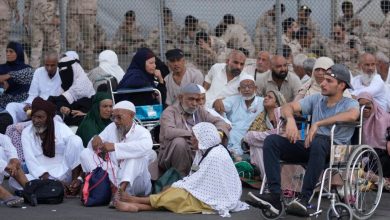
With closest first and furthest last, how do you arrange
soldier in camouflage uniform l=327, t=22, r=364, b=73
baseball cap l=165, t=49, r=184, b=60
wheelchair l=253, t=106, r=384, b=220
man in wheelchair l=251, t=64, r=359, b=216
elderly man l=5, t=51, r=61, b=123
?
wheelchair l=253, t=106, r=384, b=220 < man in wheelchair l=251, t=64, r=359, b=216 < baseball cap l=165, t=49, r=184, b=60 < elderly man l=5, t=51, r=61, b=123 < soldier in camouflage uniform l=327, t=22, r=364, b=73

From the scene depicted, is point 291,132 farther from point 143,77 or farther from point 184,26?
point 184,26

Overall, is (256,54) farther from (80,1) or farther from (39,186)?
(39,186)

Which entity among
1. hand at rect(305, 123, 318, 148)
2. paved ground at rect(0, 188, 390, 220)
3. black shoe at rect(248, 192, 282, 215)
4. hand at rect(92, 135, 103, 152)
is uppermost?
hand at rect(305, 123, 318, 148)

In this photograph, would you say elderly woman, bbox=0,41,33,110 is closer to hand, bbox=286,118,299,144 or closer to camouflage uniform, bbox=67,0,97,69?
camouflage uniform, bbox=67,0,97,69

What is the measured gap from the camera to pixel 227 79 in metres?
14.8

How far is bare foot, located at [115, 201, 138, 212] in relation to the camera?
11.4 m

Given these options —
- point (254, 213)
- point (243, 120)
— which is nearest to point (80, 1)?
point (243, 120)

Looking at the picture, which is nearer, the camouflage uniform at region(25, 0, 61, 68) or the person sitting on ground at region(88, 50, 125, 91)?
the person sitting on ground at region(88, 50, 125, 91)

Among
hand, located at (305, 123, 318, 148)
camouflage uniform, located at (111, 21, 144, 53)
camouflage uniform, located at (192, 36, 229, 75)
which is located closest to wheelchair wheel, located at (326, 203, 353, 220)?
hand, located at (305, 123, 318, 148)

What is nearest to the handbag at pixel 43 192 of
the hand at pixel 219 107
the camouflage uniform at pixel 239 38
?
the hand at pixel 219 107

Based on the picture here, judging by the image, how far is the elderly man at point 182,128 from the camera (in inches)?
484

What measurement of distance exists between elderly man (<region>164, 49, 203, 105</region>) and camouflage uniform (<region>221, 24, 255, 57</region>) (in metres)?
1.86

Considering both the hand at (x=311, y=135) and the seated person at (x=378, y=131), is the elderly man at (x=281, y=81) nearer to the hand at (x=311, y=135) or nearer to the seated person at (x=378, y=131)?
the seated person at (x=378, y=131)

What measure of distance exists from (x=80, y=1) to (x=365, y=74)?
4896 mm
